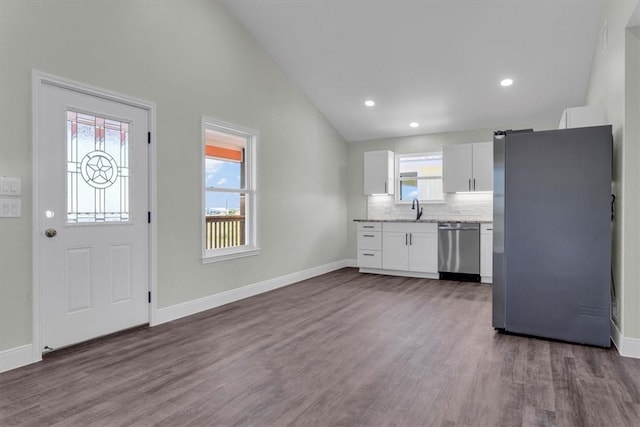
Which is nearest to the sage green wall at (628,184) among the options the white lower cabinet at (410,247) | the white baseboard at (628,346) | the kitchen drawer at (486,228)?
the white baseboard at (628,346)

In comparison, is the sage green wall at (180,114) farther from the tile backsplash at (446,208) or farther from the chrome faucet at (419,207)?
the chrome faucet at (419,207)

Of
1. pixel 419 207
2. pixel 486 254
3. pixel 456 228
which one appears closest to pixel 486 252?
pixel 486 254

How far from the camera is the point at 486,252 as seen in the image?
18.5 feet

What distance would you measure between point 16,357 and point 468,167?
233 inches

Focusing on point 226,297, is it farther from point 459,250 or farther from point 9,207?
point 459,250

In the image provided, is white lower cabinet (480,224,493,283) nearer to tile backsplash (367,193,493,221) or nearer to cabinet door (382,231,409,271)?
tile backsplash (367,193,493,221)

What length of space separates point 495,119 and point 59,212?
5.81m

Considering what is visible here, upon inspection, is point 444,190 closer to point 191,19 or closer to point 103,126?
point 191,19

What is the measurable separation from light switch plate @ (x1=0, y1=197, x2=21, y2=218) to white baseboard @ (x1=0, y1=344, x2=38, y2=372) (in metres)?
0.92

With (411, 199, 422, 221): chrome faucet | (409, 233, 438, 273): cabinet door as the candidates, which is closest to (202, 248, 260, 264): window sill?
(409, 233, 438, 273): cabinet door

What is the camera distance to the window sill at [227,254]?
4196 millimetres

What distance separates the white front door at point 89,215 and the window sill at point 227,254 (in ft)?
2.40

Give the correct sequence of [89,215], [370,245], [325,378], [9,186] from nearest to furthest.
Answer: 1. [325,378]
2. [9,186]
3. [89,215]
4. [370,245]

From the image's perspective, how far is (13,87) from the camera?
8.65 ft
